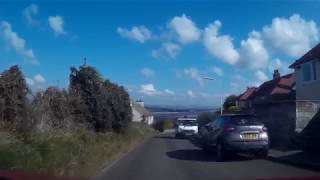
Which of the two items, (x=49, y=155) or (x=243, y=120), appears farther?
(x=243, y=120)

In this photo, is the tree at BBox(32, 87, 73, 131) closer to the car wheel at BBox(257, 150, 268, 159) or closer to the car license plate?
the car license plate

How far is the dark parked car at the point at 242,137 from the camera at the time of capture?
60.1ft

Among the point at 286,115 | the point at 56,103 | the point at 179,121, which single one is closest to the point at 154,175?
the point at 56,103

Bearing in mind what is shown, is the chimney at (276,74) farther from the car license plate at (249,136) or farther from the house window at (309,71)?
the car license plate at (249,136)

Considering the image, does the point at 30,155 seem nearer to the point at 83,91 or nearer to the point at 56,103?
the point at 56,103

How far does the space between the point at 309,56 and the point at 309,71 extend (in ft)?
3.37

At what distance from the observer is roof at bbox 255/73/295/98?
56.6 m

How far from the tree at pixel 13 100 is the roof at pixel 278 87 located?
41297 mm

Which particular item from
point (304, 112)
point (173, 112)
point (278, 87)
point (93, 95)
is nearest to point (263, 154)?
point (304, 112)

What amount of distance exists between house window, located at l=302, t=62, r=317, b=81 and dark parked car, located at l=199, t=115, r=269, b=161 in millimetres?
16332

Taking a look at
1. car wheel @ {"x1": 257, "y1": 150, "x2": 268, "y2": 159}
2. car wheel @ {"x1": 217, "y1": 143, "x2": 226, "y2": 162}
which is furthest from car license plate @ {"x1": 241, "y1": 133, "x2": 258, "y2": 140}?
car wheel @ {"x1": 217, "y1": 143, "x2": 226, "y2": 162}

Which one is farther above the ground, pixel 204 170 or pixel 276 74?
pixel 276 74

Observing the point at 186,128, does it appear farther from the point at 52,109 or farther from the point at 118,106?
the point at 52,109

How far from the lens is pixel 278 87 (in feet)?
192
